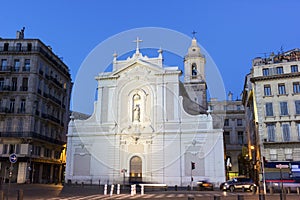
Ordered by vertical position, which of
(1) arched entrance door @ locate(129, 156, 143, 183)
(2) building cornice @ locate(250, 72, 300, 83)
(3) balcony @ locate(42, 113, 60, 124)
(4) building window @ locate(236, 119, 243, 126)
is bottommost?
(1) arched entrance door @ locate(129, 156, 143, 183)

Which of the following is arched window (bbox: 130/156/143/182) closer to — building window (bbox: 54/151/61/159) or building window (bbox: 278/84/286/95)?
building window (bbox: 54/151/61/159)

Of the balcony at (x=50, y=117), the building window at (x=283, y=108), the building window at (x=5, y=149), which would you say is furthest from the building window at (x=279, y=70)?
the building window at (x=5, y=149)

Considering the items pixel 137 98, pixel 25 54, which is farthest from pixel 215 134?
pixel 25 54

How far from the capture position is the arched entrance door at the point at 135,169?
37.6 m

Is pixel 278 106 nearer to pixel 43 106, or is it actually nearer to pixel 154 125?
pixel 154 125

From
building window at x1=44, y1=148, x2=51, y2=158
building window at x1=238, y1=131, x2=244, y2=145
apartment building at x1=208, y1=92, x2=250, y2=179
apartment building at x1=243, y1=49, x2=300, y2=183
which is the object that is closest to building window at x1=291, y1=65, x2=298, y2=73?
apartment building at x1=243, y1=49, x2=300, y2=183

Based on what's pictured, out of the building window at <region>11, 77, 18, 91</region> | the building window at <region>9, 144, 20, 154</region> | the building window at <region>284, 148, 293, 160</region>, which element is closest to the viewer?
the building window at <region>284, 148, 293, 160</region>

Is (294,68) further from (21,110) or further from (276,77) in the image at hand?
(21,110)

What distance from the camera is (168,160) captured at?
36.8m

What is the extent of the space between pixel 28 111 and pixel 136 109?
1358cm

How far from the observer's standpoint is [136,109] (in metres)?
39.8

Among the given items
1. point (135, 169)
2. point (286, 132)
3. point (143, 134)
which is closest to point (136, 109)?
point (143, 134)

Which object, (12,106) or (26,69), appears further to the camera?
(26,69)

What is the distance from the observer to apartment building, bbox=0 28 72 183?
128 feet
